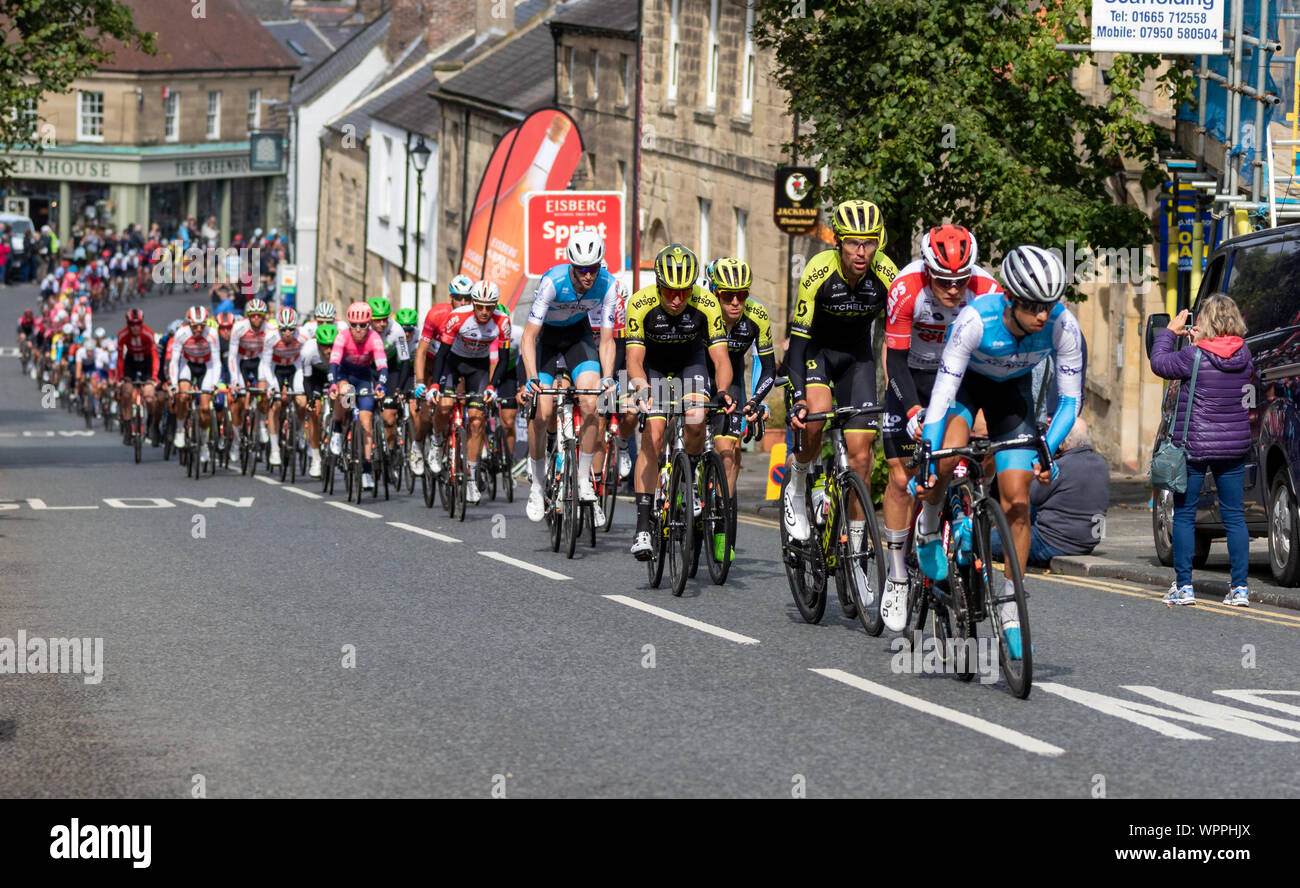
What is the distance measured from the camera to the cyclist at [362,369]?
66.9 feet

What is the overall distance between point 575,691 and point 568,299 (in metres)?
5.96

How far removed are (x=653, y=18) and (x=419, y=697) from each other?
122ft

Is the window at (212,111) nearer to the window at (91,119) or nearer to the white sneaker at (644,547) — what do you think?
the window at (91,119)

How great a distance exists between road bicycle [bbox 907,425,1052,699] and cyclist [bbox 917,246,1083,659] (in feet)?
0.19

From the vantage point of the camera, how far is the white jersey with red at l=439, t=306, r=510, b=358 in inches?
730

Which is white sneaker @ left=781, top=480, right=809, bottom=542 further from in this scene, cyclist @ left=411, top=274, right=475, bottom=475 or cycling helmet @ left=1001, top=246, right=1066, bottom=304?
cyclist @ left=411, top=274, right=475, bottom=475

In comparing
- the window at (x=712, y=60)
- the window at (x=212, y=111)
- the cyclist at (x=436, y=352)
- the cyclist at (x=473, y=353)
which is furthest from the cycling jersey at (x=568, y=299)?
the window at (x=212, y=111)

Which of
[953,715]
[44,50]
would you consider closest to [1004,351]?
[953,715]

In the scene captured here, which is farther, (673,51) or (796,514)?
Answer: (673,51)

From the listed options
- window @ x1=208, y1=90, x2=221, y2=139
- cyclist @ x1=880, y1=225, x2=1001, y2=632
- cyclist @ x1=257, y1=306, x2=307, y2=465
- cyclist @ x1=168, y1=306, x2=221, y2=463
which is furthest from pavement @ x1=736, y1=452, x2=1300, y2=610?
window @ x1=208, y1=90, x2=221, y2=139

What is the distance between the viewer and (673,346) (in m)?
12.4

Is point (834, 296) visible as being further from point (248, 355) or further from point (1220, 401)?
point (248, 355)

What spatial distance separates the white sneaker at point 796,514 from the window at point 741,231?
28651mm
